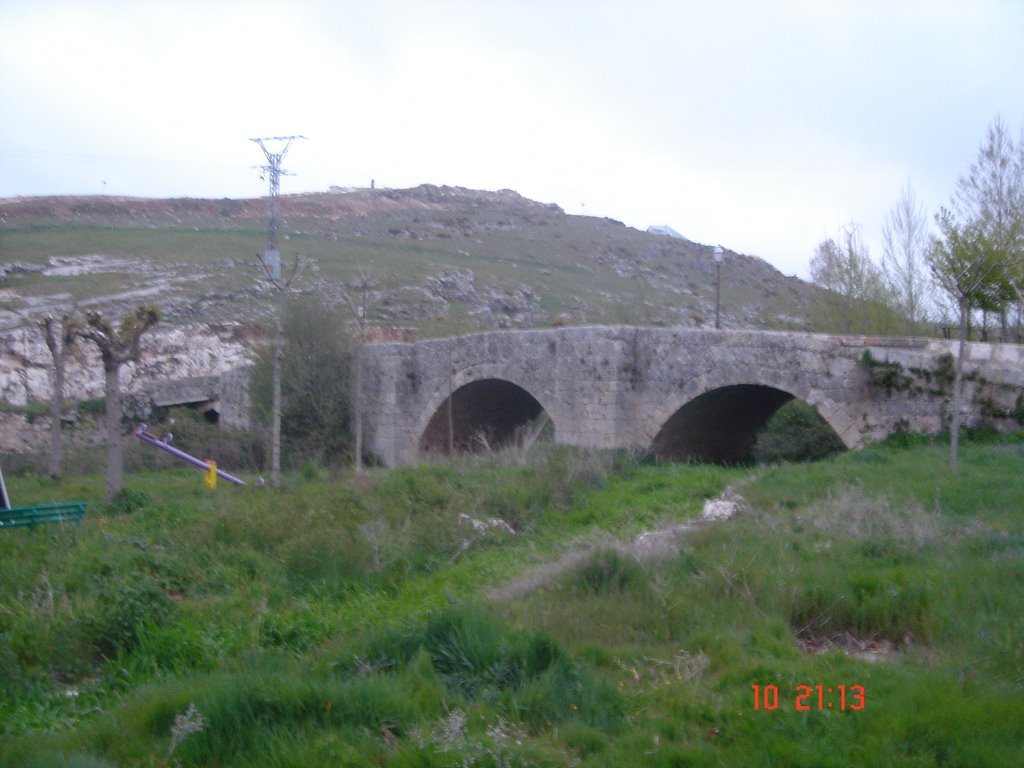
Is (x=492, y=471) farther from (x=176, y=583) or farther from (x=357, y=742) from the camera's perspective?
(x=357, y=742)

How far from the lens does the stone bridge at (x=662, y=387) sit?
11508 mm

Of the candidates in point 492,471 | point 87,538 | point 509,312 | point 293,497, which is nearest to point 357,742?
point 87,538

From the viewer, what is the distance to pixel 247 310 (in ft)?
93.4

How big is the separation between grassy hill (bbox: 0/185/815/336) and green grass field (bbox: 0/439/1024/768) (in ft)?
50.1

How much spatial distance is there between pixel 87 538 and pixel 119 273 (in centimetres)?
2447

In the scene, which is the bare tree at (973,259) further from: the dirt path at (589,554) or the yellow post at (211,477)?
the yellow post at (211,477)

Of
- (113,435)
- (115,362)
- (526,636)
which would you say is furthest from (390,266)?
(526,636)

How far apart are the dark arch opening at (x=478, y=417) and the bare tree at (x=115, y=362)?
24.9 feet

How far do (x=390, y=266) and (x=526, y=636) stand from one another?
3087 cm

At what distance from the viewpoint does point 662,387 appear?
13.9 m

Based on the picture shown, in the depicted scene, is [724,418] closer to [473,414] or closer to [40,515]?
[473,414]

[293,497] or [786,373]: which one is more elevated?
[786,373]

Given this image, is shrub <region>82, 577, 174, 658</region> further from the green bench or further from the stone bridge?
the stone bridge
